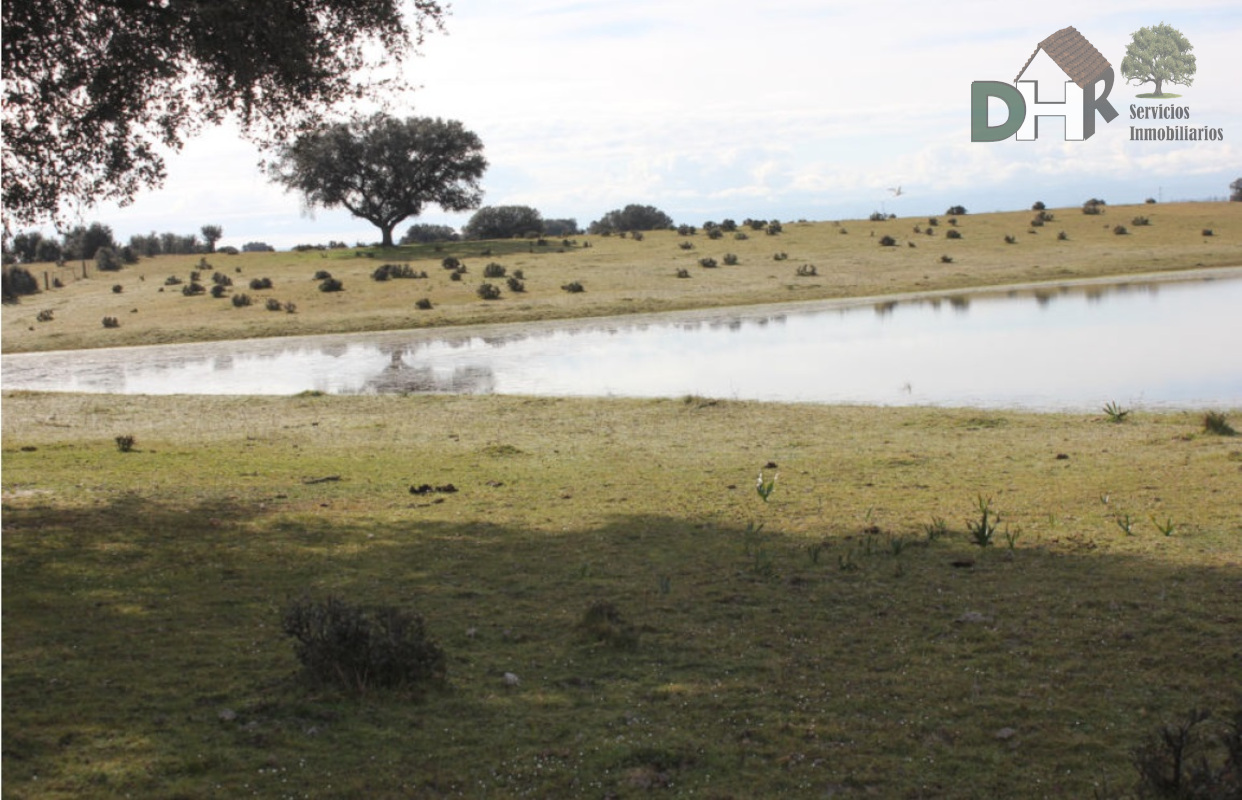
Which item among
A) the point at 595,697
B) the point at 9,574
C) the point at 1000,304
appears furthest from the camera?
the point at 1000,304

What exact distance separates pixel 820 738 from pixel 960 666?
4.95 feet

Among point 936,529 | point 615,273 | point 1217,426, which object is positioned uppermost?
point 615,273

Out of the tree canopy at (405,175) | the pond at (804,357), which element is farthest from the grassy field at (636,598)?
the tree canopy at (405,175)

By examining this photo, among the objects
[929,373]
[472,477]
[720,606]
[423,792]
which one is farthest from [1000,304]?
[423,792]

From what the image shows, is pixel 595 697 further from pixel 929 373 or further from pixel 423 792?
pixel 929 373

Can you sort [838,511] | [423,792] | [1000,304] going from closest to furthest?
[423,792], [838,511], [1000,304]

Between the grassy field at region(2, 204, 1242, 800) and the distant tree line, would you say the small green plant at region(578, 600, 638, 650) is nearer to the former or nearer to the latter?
the grassy field at region(2, 204, 1242, 800)

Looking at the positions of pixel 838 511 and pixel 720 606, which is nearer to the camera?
pixel 720 606

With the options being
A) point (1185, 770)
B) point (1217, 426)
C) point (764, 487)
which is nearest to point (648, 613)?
point (1185, 770)

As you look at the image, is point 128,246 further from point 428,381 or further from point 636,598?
point 636,598

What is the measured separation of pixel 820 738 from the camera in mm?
6234

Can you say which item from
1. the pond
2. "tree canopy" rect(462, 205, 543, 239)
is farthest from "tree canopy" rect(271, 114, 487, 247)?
the pond

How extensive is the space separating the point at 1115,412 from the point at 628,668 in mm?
13058

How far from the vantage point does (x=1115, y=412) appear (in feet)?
58.8
